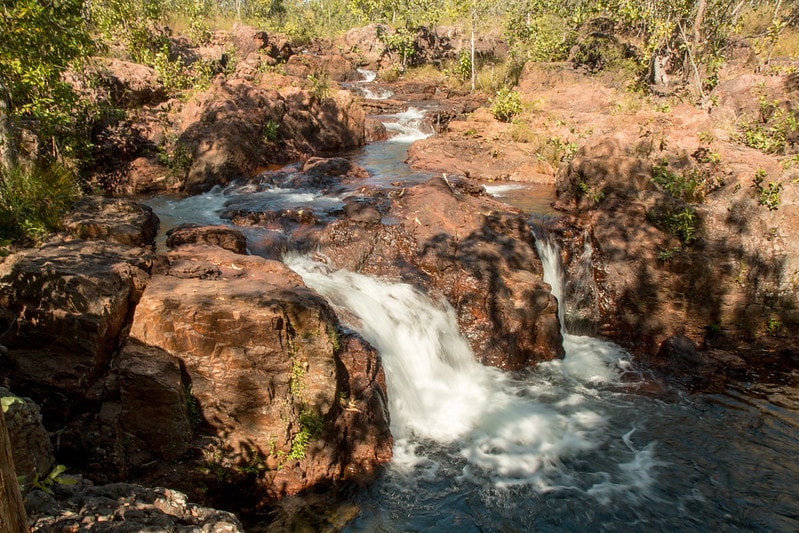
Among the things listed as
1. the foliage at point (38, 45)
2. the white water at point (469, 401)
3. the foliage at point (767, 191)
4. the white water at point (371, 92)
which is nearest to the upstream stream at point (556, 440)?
the white water at point (469, 401)

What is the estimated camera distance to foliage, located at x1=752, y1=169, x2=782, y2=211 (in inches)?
360

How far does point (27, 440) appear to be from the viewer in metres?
3.48

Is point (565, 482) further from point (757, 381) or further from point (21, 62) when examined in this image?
point (21, 62)

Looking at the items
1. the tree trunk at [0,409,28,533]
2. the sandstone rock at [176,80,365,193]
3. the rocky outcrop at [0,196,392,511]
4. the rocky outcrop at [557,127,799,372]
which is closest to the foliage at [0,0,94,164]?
the rocky outcrop at [0,196,392,511]

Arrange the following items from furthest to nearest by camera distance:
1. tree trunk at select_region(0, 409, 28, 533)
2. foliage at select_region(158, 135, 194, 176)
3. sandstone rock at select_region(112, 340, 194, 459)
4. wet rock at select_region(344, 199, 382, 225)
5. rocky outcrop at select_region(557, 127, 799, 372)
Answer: foliage at select_region(158, 135, 194, 176)
wet rock at select_region(344, 199, 382, 225)
rocky outcrop at select_region(557, 127, 799, 372)
sandstone rock at select_region(112, 340, 194, 459)
tree trunk at select_region(0, 409, 28, 533)

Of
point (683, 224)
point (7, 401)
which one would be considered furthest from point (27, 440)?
point (683, 224)

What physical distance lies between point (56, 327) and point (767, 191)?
→ 11020 mm

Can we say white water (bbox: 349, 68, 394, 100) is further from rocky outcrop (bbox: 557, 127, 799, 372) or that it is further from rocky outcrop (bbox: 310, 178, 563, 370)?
rocky outcrop (bbox: 557, 127, 799, 372)

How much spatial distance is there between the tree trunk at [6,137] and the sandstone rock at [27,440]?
177 inches

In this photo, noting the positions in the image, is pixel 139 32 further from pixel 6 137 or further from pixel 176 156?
pixel 6 137

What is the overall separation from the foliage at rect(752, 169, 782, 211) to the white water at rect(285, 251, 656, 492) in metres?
3.84

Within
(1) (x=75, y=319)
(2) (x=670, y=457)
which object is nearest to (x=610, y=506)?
(2) (x=670, y=457)

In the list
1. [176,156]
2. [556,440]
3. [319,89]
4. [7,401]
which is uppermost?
[319,89]

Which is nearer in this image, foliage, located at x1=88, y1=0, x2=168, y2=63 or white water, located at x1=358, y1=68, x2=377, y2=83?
foliage, located at x1=88, y1=0, x2=168, y2=63
